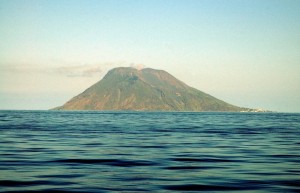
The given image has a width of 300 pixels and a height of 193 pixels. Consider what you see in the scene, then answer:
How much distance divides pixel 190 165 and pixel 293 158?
7.69 meters

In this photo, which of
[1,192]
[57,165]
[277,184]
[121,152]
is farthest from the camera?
[121,152]

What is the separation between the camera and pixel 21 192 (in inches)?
533

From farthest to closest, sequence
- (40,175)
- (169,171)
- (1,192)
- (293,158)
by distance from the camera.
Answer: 1. (293,158)
2. (169,171)
3. (40,175)
4. (1,192)

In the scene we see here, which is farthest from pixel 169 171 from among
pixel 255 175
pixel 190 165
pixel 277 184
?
pixel 277 184

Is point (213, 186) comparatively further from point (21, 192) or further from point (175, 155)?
point (175, 155)

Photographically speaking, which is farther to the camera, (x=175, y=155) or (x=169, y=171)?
(x=175, y=155)

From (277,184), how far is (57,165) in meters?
10.6

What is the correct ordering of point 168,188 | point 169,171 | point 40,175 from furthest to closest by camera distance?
point 169,171 < point 40,175 < point 168,188

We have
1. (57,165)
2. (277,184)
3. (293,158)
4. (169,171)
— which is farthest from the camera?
(293,158)

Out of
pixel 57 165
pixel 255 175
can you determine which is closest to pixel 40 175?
pixel 57 165

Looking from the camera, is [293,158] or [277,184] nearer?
[277,184]

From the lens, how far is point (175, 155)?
25.5 meters

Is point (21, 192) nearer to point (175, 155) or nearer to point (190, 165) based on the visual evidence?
point (190, 165)

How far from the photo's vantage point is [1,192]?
Result: 13.3 m
